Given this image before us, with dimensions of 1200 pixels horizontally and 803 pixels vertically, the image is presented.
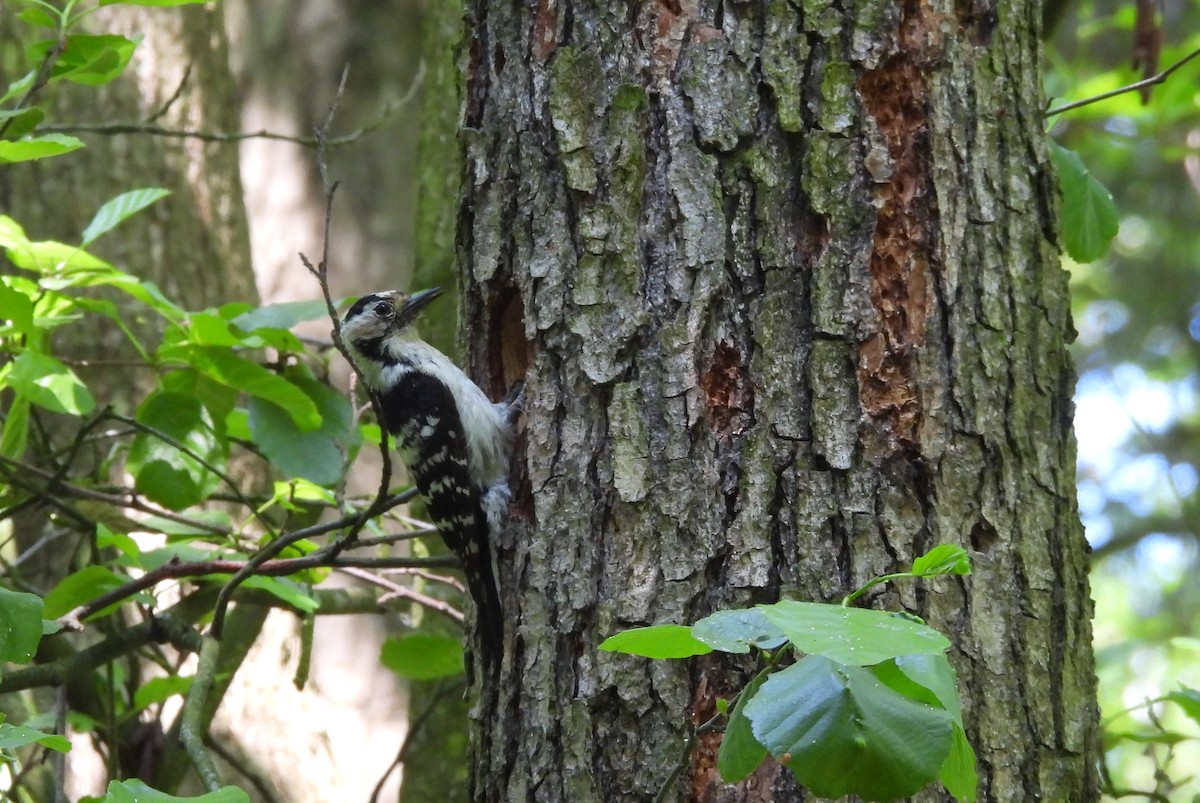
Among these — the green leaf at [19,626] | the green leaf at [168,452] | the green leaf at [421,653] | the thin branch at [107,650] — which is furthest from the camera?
the green leaf at [421,653]

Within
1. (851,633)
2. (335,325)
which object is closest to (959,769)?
(851,633)

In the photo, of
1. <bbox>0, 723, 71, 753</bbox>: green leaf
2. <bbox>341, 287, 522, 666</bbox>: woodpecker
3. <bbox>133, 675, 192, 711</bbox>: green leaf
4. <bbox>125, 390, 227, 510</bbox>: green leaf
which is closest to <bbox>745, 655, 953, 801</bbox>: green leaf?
<bbox>0, 723, 71, 753</bbox>: green leaf

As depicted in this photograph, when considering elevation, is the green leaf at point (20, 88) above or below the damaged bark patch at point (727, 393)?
above

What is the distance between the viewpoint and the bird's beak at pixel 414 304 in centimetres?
385

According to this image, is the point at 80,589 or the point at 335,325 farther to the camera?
the point at 80,589

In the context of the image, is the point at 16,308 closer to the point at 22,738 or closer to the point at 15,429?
the point at 15,429

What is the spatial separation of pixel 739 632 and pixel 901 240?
1.13 meters

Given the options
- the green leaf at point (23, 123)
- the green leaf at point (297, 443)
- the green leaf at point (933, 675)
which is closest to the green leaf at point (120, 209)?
the green leaf at point (23, 123)

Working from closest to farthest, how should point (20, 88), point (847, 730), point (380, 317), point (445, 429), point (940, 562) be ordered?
point (847, 730) < point (940, 562) < point (20, 88) < point (445, 429) < point (380, 317)

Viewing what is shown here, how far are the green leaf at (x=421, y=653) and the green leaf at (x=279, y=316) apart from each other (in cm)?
97

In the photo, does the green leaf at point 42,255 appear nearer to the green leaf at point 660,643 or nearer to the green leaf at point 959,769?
the green leaf at point 660,643

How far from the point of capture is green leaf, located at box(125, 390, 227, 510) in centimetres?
286

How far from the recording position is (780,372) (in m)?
2.21

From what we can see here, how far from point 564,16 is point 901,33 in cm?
70
